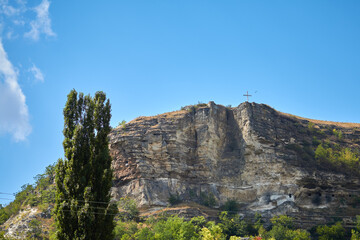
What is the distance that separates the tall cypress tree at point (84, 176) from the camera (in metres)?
21.6

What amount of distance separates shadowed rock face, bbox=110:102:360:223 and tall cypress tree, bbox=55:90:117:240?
30486mm

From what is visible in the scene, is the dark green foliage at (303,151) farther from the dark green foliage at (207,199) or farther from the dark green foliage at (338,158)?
the dark green foliage at (207,199)

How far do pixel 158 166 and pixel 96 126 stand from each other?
3343 cm

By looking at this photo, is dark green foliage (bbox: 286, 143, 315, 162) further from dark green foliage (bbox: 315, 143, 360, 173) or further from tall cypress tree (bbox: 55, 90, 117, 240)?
tall cypress tree (bbox: 55, 90, 117, 240)

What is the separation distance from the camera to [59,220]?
2166cm

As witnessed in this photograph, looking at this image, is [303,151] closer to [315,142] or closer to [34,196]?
[315,142]

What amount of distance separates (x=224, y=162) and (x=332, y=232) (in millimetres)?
18640

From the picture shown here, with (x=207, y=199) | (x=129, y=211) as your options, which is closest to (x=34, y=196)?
(x=129, y=211)

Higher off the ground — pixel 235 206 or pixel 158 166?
pixel 158 166

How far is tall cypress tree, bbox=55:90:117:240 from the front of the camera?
2158 centimetres

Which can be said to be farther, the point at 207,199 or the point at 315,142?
the point at 315,142

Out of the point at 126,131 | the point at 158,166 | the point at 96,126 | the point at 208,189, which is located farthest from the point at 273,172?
the point at 96,126

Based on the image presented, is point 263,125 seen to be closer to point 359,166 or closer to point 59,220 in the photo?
point 359,166

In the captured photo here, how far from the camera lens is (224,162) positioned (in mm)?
60625
